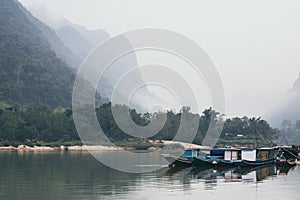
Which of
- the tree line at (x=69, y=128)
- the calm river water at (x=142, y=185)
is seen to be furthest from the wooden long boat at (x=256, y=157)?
the tree line at (x=69, y=128)

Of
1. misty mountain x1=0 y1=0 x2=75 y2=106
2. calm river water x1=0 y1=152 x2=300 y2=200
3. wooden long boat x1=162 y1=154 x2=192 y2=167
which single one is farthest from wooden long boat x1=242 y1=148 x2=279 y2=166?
misty mountain x1=0 y1=0 x2=75 y2=106

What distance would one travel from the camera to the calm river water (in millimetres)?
24172

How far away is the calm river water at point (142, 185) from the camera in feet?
79.3

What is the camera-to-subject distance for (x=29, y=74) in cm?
13338

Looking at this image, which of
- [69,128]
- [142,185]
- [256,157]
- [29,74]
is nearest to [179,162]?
[256,157]

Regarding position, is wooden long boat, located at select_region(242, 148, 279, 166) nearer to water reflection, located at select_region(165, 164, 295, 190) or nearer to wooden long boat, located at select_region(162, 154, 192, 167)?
water reflection, located at select_region(165, 164, 295, 190)

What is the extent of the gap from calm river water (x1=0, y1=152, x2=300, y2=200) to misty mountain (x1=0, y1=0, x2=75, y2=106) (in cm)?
9185

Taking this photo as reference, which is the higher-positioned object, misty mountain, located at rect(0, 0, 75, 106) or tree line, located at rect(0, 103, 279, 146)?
misty mountain, located at rect(0, 0, 75, 106)

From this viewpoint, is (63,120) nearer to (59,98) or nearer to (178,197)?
(59,98)

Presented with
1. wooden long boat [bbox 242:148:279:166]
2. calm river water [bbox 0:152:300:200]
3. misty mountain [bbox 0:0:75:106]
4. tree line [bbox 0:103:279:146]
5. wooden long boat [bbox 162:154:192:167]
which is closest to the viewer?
calm river water [bbox 0:152:300:200]

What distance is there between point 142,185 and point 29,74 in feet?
363

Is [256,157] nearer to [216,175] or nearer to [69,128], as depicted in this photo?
[216,175]

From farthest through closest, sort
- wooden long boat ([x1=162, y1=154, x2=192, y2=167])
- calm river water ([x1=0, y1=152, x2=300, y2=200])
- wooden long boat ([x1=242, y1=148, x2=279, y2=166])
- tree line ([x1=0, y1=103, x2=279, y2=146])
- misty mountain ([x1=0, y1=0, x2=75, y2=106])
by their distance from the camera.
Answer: misty mountain ([x1=0, y1=0, x2=75, y2=106]) → tree line ([x1=0, y1=103, x2=279, y2=146]) → wooden long boat ([x1=242, y1=148, x2=279, y2=166]) → wooden long boat ([x1=162, y1=154, x2=192, y2=167]) → calm river water ([x1=0, y1=152, x2=300, y2=200])

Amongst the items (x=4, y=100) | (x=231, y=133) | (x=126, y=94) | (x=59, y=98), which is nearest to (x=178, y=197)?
(x=231, y=133)
